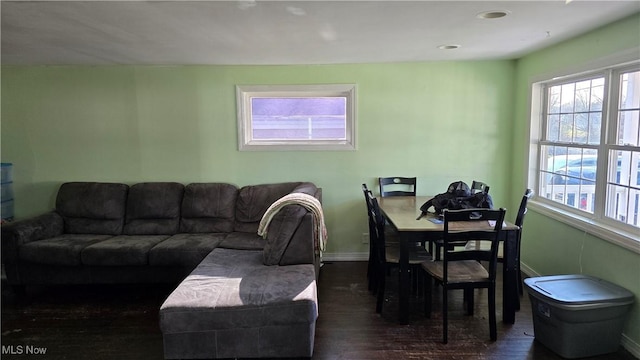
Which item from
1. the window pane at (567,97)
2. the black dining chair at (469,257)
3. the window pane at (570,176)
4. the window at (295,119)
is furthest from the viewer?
the window at (295,119)

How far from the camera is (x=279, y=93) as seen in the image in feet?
15.0

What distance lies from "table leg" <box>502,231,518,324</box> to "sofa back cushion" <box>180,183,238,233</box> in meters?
2.67

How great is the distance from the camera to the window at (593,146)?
2.81 metres

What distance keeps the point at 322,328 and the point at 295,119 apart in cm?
245

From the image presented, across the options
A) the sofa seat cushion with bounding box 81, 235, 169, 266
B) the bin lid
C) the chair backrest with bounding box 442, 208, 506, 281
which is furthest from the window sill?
the sofa seat cushion with bounding box 81, 235, 169, 266

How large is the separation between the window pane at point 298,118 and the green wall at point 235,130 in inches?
9.0

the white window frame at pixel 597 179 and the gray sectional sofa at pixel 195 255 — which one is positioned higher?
the white window frame at pixel 597 179

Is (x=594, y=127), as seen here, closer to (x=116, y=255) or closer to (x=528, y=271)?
(x=528, y=271)

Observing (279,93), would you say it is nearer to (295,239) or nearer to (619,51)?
(295,239)

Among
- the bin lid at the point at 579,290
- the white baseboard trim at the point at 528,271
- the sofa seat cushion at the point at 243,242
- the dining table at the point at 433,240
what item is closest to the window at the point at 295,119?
the sofa seat cushion at the point at 243,242

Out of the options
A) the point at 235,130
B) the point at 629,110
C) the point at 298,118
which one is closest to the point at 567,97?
the point at 629,110

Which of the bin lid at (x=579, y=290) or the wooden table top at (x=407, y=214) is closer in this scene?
the bin lid at (x=579, y=290)

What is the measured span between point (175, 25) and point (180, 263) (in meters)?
2.05

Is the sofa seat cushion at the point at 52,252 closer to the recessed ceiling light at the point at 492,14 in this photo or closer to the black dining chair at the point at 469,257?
the black dining chair at the point at 469,257
